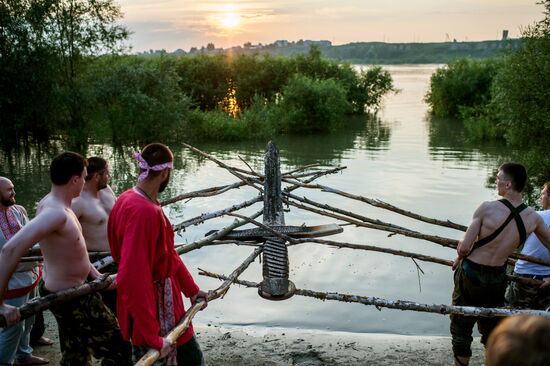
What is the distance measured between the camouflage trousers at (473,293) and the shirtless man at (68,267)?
2.75m

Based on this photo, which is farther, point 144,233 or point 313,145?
point 313,145

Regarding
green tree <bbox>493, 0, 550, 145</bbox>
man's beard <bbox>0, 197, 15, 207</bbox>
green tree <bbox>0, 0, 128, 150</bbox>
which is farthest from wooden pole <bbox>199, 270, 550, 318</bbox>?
green tree <bbox>0, 0, 128, 150</bbox>

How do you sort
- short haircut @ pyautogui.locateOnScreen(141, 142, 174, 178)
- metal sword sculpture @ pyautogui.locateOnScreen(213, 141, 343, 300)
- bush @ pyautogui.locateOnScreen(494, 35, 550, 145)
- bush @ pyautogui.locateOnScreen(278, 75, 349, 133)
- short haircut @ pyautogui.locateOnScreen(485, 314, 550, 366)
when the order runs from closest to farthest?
1. short haircut @ pyautogui.locateOnScreen(485, 314, 550, 366)
2. short haircut @ pyautogui.locateOnScreen(141, 142, 174, 178)
3. metal sword sculpture @ pyautogui.locateOnScreen(213, 141, 343, 300)
4. bush @ pyautogui.locateOnScreen(494, 35, 550, 145)
5. bush @ pyautogui.locateOnScreen(278, 75, 349, 133)

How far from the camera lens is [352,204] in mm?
15180

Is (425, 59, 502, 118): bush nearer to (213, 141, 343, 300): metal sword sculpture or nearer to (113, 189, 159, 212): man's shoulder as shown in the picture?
(213, 141, 343, 300): metal sword sculpture

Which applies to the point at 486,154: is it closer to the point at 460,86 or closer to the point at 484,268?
the point at 460,86

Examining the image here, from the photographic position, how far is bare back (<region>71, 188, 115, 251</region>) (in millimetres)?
5039

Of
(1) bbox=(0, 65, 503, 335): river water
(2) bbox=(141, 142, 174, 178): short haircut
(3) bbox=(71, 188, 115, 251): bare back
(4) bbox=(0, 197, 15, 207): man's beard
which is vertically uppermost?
(2) bbox=(141, 142, 174, 178): short haircut

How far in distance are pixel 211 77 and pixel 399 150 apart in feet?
61.9

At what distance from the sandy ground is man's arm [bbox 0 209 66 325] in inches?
91.1

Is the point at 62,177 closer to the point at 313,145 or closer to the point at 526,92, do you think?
the point at 526,92

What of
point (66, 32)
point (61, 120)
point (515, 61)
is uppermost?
point (66, 32)

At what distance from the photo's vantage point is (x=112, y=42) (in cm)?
2628

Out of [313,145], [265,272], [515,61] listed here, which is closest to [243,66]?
[313,145]
